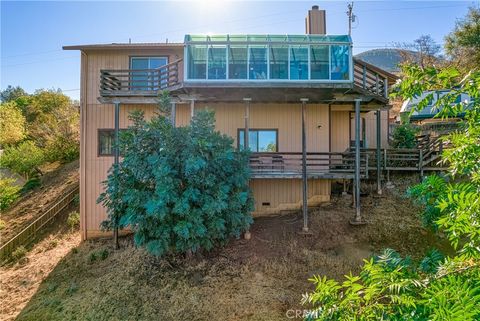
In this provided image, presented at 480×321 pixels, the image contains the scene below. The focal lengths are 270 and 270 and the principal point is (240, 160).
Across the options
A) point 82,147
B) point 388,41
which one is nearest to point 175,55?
point 82,147

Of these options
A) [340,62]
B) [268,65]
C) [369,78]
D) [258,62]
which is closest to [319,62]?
[340,62]

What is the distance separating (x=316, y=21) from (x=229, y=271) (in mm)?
10477

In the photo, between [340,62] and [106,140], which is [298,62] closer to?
[340,62]

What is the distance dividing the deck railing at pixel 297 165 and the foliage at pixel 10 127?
2093 centimetres

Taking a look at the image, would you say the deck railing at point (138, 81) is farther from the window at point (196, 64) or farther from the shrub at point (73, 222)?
the shrub at point (73, 222)

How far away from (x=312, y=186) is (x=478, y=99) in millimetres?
9065

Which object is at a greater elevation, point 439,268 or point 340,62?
point 340,62

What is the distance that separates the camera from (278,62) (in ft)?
30.8

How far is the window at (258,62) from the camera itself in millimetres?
9352

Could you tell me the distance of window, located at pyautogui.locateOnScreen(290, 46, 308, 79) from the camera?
30.6ft

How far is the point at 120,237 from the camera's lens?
11.1 meters

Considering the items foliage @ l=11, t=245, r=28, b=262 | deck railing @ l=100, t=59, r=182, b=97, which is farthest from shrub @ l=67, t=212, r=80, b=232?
deck railing @ l=100, t=59, r=182, b=97

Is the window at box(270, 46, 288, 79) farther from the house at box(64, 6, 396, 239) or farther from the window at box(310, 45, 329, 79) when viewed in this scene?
the window at box(310, 45, 329, 79)

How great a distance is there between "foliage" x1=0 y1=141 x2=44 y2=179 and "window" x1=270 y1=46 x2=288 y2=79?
18022mm
